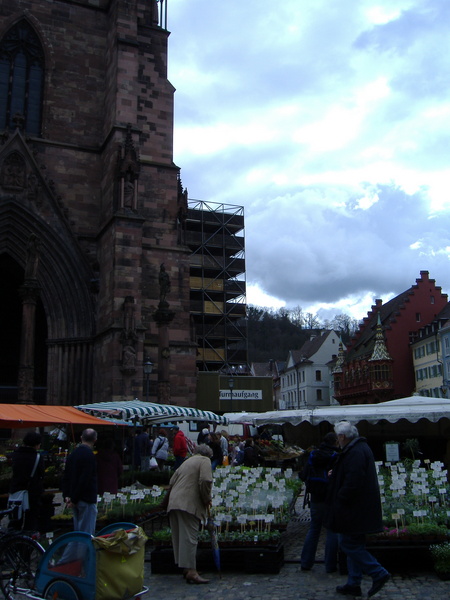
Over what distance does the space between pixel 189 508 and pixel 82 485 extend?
1.43 metres

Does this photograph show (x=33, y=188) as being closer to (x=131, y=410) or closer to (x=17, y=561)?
(x=131, y=410)

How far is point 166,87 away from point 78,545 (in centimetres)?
2185

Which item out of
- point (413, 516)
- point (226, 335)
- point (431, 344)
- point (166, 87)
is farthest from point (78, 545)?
point (431, 344)

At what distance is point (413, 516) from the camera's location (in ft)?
25.6

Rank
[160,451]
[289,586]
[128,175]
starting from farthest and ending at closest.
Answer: [128,175]
[160,451]
[289,586]

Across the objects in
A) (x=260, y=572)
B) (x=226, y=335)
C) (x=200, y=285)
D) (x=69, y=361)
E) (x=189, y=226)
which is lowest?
(x=260, y=572)

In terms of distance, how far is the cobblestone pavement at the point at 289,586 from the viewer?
19.9 ft

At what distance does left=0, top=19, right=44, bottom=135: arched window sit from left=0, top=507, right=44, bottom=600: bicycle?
63.6 ft

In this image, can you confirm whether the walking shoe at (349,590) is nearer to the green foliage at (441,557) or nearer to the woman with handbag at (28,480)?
the green foliage at (441,557)

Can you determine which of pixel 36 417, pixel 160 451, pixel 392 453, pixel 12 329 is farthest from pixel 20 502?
pixel 12 329

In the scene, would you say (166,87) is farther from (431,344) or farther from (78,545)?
(431,344)

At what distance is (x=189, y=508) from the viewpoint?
6.44m

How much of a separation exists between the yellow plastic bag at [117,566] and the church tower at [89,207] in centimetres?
1341

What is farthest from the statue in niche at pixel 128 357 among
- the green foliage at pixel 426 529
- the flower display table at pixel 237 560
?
the green foliage at pixel 426 529
